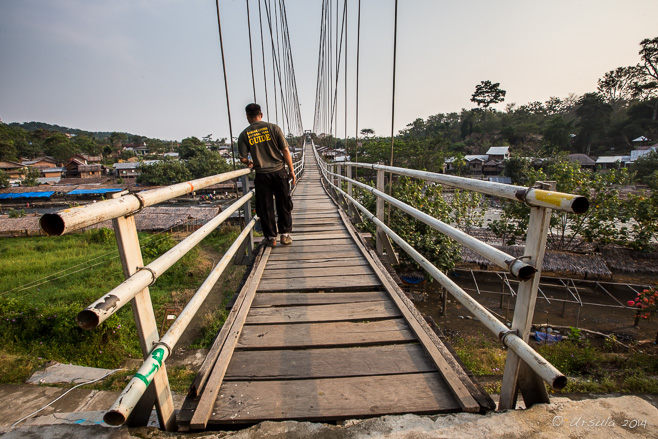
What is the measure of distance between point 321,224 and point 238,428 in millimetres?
3100

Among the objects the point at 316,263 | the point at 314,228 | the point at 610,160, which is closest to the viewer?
the point at 316,263

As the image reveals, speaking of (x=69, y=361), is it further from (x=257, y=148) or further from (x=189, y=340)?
(x=257, y=148)

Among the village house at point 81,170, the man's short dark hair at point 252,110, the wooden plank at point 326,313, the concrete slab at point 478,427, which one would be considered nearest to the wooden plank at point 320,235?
the man's short dark hair at point 252,110

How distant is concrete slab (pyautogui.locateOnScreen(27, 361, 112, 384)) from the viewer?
465 centimetres

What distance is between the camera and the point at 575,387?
2742 millimetres

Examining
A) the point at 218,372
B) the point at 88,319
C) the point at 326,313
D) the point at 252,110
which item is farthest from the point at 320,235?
the point at 88,319

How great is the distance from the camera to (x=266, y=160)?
2.86 metres

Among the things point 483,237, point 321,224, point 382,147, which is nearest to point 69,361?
point 321,224

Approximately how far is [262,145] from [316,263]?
46.2 inches

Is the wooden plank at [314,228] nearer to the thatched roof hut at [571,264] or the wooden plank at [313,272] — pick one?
the wooden plank at [313,272]

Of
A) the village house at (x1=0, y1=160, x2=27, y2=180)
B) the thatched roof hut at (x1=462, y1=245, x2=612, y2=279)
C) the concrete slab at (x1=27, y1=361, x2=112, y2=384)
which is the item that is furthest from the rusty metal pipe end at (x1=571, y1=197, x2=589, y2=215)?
the village house at (x1=0, y1=160, x2=27, y2=180)

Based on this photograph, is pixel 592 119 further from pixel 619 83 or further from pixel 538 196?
pixel 538 196

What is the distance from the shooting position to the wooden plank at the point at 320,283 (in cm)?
211

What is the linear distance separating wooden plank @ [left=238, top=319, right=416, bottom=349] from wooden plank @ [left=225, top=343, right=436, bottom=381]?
42 mm
